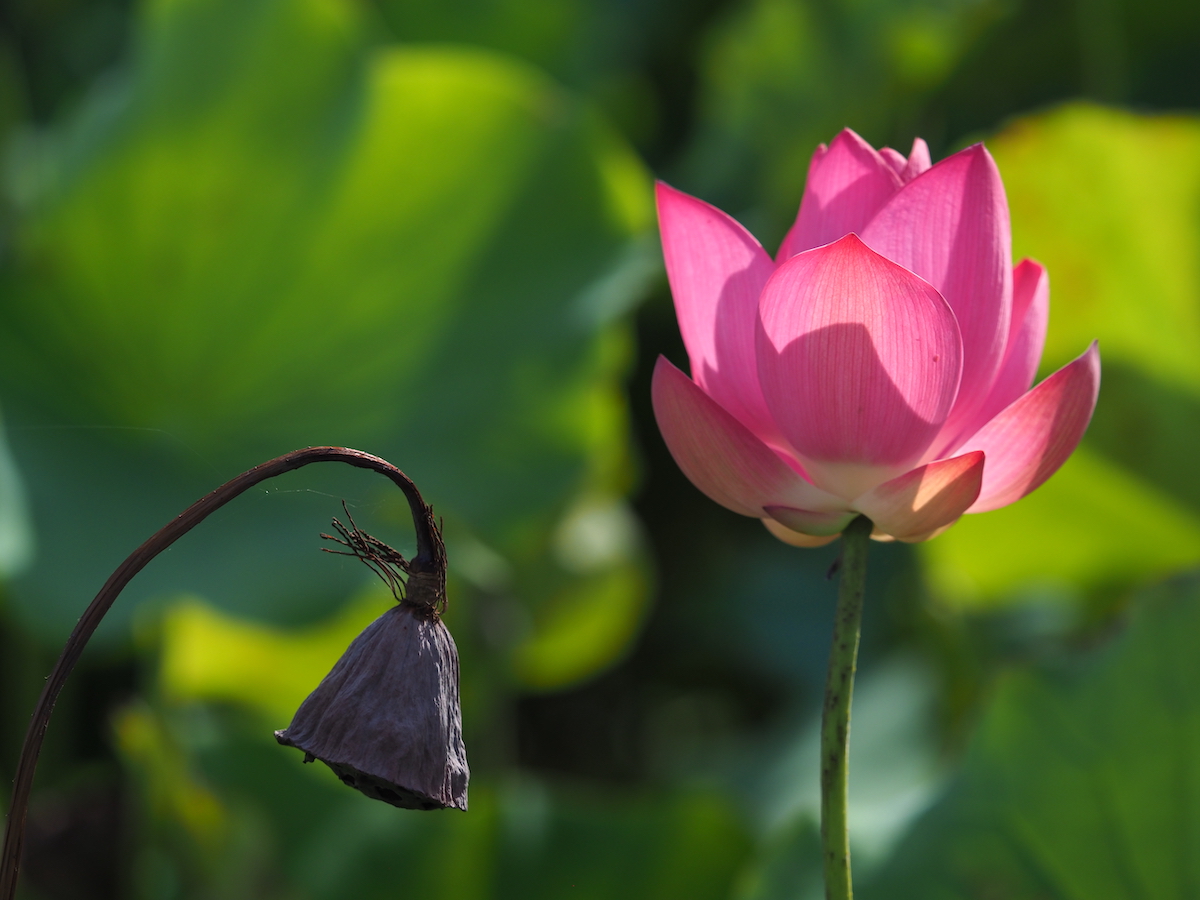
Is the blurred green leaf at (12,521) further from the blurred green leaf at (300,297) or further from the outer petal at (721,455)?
the outer petal at (721,455)

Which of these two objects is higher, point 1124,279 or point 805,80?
point 805,80

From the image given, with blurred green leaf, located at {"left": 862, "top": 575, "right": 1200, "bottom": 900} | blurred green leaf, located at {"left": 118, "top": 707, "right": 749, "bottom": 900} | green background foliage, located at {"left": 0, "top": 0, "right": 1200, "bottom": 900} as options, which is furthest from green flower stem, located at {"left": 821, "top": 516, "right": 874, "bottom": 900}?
blurred green leaf, located at {"left": 118, "top": 707, "right": 749, "bottom": 900}

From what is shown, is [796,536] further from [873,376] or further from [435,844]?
[435,844]

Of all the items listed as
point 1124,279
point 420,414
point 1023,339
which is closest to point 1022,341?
point 1023,339

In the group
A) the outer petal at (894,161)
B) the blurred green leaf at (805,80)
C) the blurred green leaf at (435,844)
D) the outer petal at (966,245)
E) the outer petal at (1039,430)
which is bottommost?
the blurred green leaf at (435,844)

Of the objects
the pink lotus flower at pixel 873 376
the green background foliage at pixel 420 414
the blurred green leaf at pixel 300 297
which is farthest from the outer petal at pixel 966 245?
the blurred green leaf at pixel 300 297

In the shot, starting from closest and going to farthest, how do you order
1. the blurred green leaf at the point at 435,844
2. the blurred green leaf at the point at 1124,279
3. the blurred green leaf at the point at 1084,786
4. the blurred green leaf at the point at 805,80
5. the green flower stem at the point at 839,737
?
the green flower stem at the point at 839,737
the blurred green leaf at the point at 1084,786
the blurred green leaf at the point at 1124,279
the blurred green leaf at the point at 435,844
the blurred green leaf at the point at 805,80

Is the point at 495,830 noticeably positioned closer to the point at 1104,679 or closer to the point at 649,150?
the point at 1104,679
